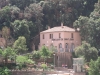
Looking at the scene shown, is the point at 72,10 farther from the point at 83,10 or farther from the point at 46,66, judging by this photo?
the point at 46,66

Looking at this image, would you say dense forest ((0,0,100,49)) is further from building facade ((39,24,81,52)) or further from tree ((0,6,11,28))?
building facade ((39,24,81,52))

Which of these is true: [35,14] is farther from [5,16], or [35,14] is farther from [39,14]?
[5,16]

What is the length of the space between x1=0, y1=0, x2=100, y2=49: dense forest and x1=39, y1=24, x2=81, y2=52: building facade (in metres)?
2.26

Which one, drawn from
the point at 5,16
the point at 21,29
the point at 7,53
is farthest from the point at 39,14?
the point at 7,53

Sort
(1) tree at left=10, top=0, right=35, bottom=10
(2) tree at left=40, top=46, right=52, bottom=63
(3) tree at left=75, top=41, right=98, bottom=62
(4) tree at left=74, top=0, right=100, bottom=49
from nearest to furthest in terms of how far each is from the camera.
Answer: (3) tree at left=75, top=41, right=98, bottom=62, (2) tree at left=40, top=46, right=52, bottom=63, (4) tree at left=74, top=0, right=100, bottom=49, (1) tree at left=10, top=0, right=35, bottom=10

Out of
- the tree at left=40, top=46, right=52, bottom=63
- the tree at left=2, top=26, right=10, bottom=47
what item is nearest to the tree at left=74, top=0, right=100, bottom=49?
the tree at left=40, top=46, right=52, bottom=63

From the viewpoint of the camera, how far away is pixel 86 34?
81438mm

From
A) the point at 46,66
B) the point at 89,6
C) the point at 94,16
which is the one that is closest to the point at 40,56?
the point at 46,66

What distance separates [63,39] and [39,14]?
12.0 m

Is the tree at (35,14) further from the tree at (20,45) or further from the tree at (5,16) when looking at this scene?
the tree at (20,45)

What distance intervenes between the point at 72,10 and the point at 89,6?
17.0 ft

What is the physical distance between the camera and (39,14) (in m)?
91.6

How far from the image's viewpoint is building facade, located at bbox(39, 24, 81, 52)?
8275 centimetres

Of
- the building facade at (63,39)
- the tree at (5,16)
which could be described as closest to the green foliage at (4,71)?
the building facade at (63,39)
